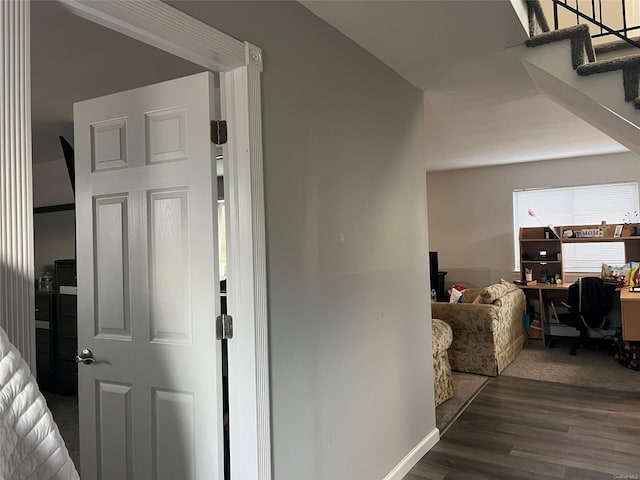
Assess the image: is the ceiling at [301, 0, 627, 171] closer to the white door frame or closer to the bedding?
the white door frame

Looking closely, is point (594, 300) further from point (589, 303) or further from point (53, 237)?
point (53, 237)

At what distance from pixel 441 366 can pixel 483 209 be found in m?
3.64

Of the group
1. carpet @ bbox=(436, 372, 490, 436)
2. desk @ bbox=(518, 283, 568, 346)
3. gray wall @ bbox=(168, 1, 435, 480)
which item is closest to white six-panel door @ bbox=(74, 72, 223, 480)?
A: gray wall @ bbox=(168, 1, 435, 480)

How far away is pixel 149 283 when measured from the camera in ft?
6.15

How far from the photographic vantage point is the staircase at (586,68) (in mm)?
2305

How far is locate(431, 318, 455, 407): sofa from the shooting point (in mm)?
3734

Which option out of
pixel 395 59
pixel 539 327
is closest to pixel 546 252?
pixel 539 327

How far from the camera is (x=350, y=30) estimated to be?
227 centimetres

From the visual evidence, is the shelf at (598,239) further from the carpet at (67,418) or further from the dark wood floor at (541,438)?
the carpet at (67,418)

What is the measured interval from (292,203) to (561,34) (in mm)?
1705

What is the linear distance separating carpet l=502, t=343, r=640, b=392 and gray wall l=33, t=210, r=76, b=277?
4476 mm

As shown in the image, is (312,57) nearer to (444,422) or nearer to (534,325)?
(444,422)

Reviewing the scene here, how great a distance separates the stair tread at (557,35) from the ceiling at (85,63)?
1747mm

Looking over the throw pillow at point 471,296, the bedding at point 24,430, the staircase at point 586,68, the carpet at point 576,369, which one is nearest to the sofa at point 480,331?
the throw pillow at point 471,296
